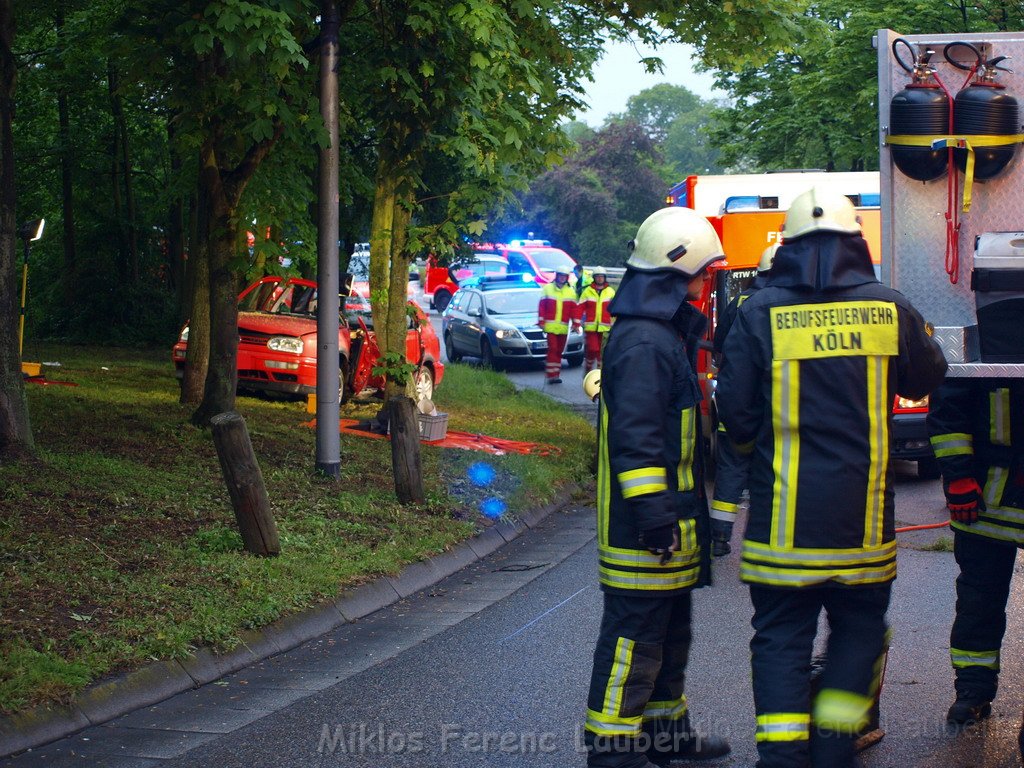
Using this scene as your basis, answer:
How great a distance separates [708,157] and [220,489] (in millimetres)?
116536

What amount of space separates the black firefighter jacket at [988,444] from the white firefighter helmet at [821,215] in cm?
128

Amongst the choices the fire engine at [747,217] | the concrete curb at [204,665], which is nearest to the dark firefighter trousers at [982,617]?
the concrete curb at [204,665]

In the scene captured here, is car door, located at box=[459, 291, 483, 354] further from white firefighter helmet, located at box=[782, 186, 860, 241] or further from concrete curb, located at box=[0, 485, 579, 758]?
white firefighter helmet, located at box=[782, 186, 860, 241]

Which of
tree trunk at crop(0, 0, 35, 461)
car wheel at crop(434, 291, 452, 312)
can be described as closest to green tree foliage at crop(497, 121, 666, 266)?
car wheel at crop(434, 291, 452, 312)

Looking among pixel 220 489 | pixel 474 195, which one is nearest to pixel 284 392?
pixel 474 195

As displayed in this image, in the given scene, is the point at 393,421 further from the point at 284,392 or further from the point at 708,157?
the point at 708,157

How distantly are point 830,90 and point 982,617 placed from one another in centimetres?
2281

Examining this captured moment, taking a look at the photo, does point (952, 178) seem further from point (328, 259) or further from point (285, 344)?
point (285, 344)

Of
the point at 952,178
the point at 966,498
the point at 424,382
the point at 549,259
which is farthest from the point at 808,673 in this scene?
the point at 549,259

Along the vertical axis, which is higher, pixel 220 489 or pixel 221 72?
pixel 221 72

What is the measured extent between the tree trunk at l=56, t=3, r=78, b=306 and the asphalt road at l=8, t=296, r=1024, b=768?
19.8m

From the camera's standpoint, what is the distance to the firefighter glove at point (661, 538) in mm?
4312

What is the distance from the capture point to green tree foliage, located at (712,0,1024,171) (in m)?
23.6

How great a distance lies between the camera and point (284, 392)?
16.4 metres
